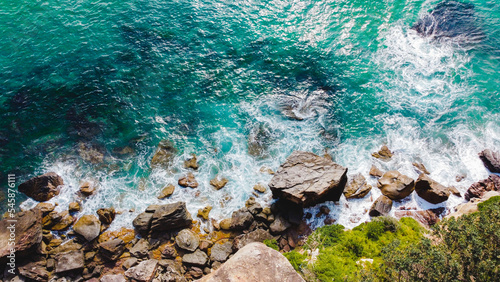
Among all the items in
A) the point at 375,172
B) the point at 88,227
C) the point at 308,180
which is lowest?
the point at 88,227

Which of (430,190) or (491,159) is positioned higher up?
(491,159)

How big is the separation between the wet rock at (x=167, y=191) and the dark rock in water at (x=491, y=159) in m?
30.9

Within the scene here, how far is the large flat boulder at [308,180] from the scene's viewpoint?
76.8ft

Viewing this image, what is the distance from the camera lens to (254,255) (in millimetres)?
17219

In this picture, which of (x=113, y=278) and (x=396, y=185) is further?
(x=396, y=185)

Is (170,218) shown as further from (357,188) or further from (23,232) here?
(357,188)

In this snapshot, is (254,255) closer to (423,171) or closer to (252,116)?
(252,116)

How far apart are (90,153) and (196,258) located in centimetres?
1574

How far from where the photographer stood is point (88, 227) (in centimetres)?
2330

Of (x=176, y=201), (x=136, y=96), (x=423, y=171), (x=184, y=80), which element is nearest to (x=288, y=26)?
(x=184, y=80)

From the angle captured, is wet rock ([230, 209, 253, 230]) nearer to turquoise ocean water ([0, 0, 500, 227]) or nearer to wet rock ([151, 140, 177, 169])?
turquoise ocean water ([0, 0, 500, 227])

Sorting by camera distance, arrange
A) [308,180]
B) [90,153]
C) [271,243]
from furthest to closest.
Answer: [90,153]
[308,180]
[271,243]

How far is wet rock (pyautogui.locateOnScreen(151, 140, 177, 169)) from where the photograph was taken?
27656mm

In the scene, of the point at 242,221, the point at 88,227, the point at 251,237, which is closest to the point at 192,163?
the point at 242,221
